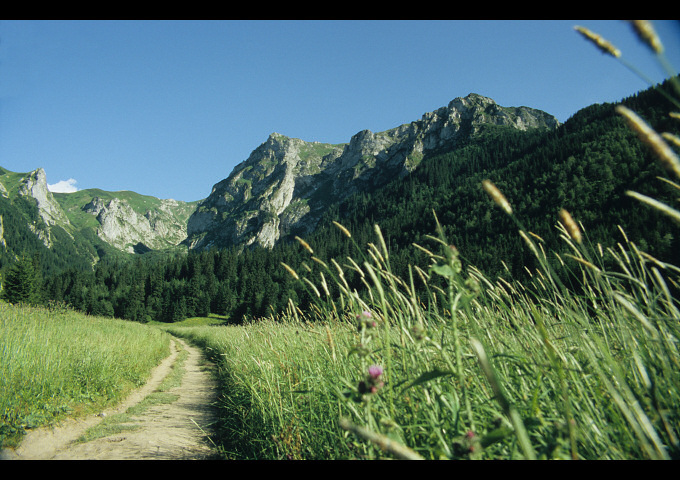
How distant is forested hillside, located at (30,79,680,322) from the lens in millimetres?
74000

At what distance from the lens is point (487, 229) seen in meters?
100

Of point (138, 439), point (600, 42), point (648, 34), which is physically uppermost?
point (600, 42)

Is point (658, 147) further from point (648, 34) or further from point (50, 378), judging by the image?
point (50, 378)

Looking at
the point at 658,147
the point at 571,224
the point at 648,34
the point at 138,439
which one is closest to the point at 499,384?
the point at 571,224

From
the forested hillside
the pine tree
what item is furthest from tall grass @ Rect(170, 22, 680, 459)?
the pine tree

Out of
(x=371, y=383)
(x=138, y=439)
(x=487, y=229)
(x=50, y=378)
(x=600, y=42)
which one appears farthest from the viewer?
(x=487, y=229)

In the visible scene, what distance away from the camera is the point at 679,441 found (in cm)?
154

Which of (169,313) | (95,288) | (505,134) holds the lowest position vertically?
(169,313)
